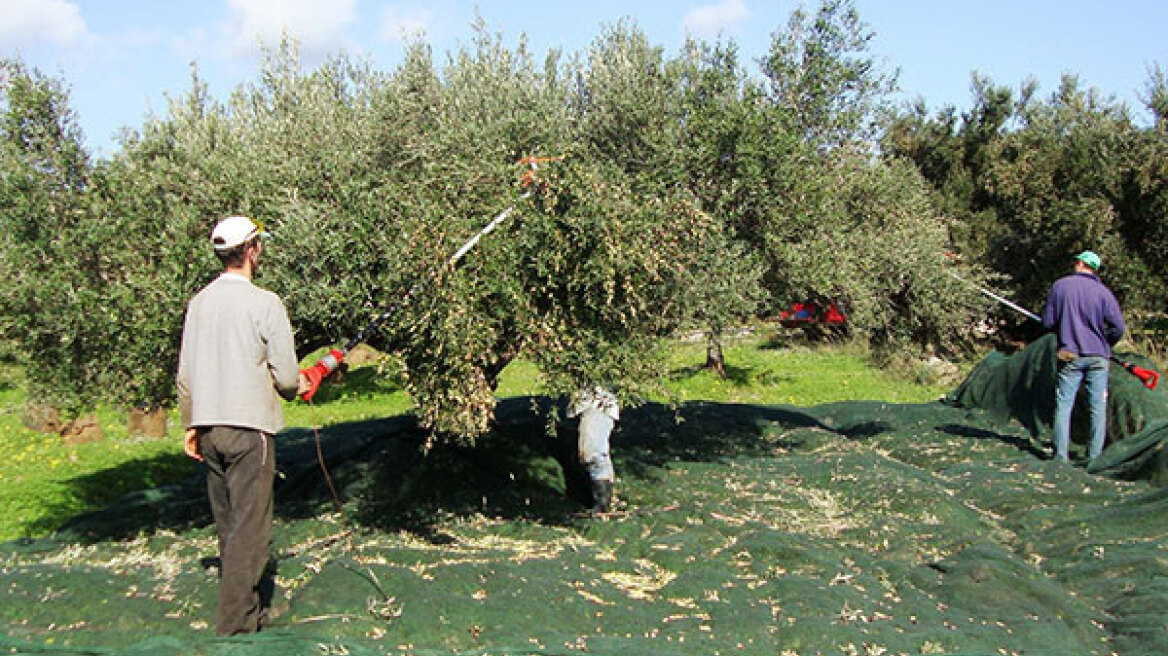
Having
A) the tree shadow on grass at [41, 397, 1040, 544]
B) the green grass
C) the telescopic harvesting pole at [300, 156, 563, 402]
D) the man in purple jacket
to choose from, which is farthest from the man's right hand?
the man in purple jacket

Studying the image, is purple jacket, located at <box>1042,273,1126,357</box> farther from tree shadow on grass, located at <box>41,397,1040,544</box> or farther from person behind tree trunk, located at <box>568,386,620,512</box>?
person behind tree trunk, located at <box>568,386,620,512</box>

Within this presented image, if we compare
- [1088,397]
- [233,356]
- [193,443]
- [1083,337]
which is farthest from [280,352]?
[1088,397]

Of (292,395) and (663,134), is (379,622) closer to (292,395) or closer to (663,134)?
(292,395)

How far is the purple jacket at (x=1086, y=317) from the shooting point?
1184 cm

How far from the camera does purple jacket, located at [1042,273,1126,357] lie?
11.8m

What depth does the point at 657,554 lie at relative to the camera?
313 inches

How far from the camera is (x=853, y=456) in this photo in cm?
1239

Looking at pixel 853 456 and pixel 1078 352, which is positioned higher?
pixel 1078 352

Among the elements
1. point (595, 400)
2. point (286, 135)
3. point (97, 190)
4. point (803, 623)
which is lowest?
point (803, 623)

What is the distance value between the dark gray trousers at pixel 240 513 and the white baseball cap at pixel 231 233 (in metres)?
1.13

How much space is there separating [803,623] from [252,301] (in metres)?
4.08

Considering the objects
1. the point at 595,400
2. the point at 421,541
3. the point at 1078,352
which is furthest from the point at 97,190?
the point at 1078,352

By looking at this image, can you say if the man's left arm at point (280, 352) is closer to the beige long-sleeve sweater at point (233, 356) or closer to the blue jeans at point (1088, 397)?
the beige long-sleeve sweater at point (233, 356)

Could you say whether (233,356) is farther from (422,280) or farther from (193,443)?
(422,280)
